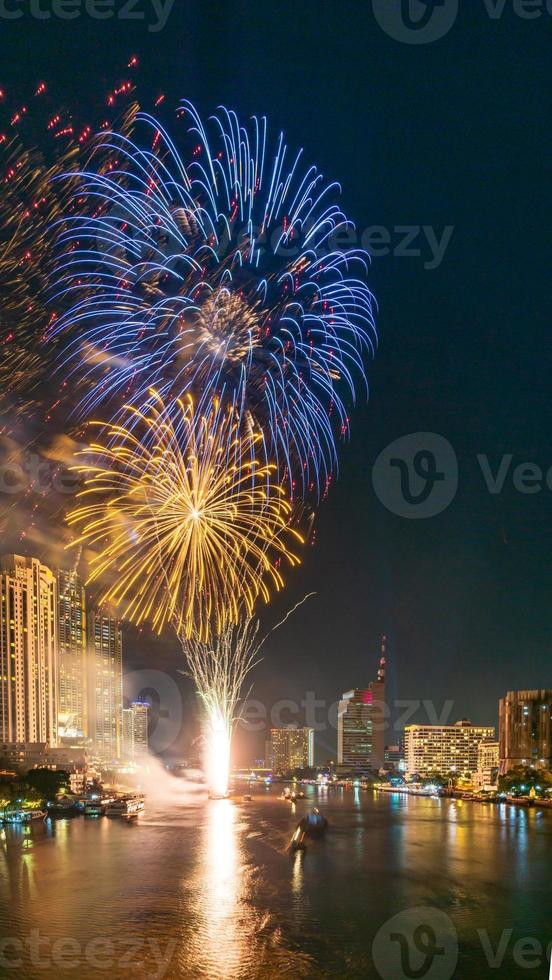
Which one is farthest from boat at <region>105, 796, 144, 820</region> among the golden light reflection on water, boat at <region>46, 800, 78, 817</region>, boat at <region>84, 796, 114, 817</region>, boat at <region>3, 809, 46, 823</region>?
the golden light reflection on water

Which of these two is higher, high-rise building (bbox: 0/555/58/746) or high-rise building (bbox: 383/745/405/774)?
high-rise building (bbox: 0/555/58/746)

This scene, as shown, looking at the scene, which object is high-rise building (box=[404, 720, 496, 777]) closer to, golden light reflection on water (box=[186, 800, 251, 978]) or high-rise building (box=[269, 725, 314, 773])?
high-rise building (box=[269, 725, 314, 773])

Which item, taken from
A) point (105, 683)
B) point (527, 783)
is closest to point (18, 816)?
point (527, 783)

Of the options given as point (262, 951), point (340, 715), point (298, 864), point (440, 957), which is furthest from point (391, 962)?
point (340, 715)

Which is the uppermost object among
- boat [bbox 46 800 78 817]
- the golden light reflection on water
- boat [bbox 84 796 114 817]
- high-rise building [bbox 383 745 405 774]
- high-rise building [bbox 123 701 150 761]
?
the golden light reflection on water

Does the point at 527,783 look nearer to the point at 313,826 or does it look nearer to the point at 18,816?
the point at 313,826

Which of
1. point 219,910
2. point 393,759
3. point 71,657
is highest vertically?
point 219,910
